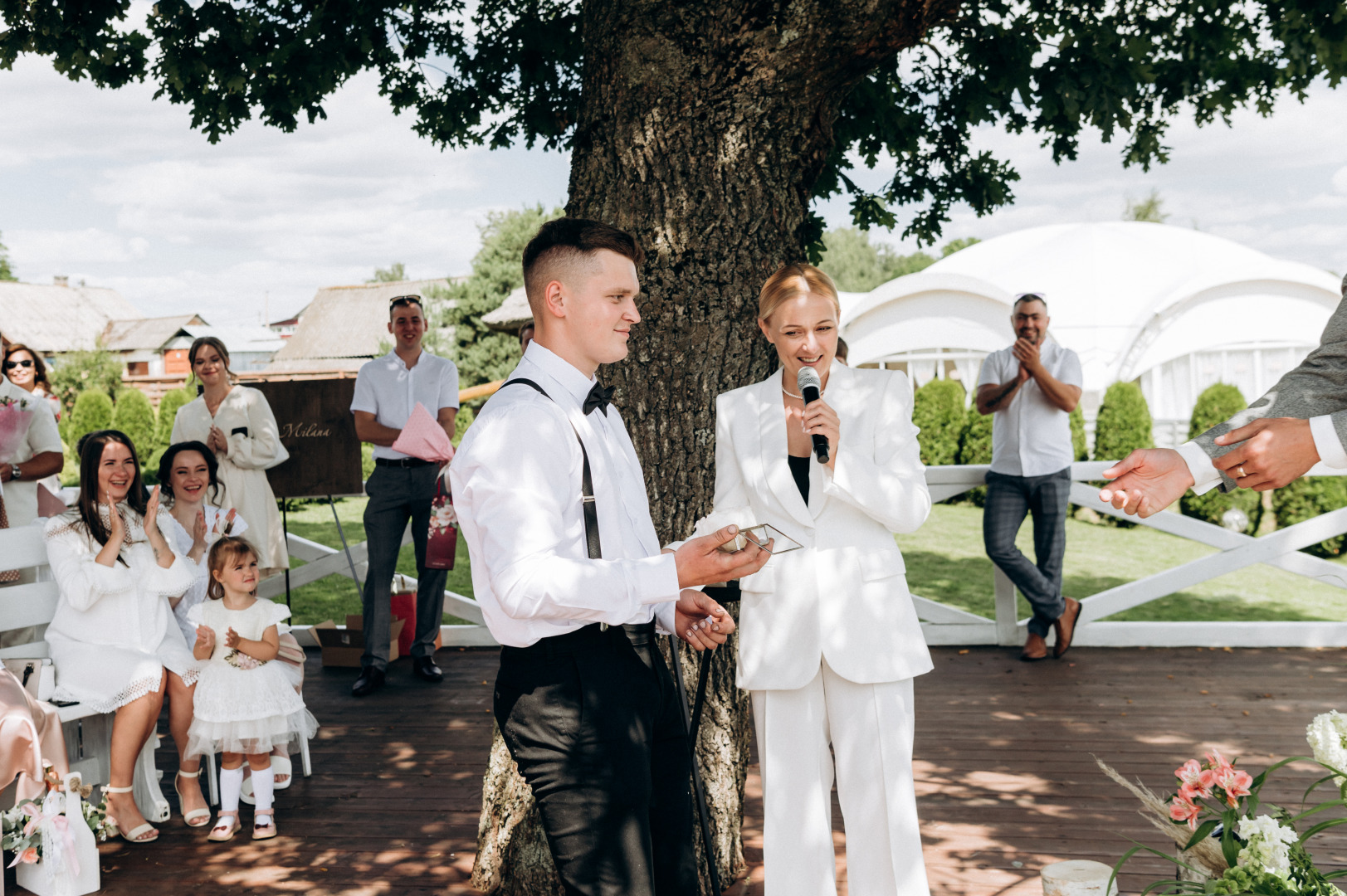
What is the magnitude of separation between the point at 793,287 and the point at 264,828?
3.38 meters

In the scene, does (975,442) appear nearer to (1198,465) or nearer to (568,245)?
(1198,465)

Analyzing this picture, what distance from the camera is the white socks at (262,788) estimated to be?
4598 mm

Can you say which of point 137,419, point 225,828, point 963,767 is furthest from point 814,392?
point 137,419

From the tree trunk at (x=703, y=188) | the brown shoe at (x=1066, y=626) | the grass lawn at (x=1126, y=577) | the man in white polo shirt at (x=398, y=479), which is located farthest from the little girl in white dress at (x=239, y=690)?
the grass lawn at (x=1126, y=577)

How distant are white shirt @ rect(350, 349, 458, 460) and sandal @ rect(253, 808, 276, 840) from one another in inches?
116

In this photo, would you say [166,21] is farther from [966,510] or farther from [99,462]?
[966,510]

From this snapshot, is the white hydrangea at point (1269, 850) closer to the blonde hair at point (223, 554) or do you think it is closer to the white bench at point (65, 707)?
the blonde hair at point (223, 554)

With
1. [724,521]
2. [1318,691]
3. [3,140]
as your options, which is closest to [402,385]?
[724,521]

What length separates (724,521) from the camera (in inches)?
126

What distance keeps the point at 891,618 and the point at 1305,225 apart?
20472cm

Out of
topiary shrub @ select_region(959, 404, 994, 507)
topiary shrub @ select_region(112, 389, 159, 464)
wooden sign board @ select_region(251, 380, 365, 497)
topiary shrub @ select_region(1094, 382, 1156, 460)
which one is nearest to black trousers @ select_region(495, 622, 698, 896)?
wooden sign board @ select_region(251, 380, 365, 497)

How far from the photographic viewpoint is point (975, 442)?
61.0ft

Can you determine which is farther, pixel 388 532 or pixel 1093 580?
pixel 1093 580

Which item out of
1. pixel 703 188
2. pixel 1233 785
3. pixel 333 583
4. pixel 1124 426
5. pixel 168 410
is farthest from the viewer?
pixel 168 410
